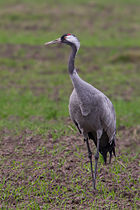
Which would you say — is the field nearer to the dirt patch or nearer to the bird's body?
the dirt patch

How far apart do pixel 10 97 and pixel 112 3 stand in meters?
19.6

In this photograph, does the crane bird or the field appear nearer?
the crane bird

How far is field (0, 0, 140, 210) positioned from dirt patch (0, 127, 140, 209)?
0.01 metres

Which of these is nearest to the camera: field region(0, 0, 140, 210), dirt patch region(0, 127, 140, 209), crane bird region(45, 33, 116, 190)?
crane bird region(45, 33, 116, 190)

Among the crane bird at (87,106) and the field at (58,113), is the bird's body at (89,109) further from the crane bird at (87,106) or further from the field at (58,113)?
the field at (58,113)

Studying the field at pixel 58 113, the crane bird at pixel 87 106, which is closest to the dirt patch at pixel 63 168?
the field at pixel 58 113

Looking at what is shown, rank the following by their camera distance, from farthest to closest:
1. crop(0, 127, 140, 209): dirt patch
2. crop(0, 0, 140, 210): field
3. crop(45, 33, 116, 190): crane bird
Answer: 1. crop(0, 0, 140, 210): field
2. crop(0, 127, 140, 209): dirt patch
3. crop(45, 33, 116, 190): crane bird

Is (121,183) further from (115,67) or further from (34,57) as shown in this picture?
(34,57)

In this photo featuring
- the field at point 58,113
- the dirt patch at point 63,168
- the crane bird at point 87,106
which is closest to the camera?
the crane bird at point 87,106

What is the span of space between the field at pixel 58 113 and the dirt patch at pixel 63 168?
1cm

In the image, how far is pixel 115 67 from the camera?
14.6 metres

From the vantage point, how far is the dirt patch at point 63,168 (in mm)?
5738

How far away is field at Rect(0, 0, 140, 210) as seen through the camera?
19.3ft

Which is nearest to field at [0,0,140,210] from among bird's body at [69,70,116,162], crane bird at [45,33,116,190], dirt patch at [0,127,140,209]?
dirt patch at [0,127,140,209]
